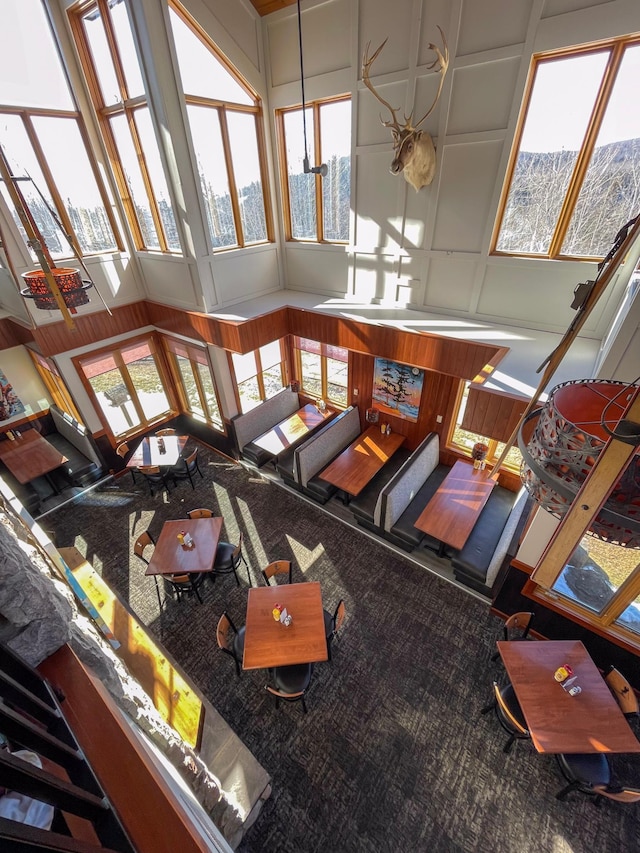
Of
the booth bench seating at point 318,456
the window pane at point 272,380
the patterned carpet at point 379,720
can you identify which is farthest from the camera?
the window pane at point 272,380

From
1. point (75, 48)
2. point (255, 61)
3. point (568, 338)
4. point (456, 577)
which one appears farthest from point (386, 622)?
point (75, 48)

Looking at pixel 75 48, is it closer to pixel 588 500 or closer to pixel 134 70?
pixel 134 70

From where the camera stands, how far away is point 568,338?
155 cm

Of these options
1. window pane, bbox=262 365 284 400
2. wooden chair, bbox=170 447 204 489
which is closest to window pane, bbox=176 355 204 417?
wooden chair, bbox=170 447 204 489

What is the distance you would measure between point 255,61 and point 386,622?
9.43 meters

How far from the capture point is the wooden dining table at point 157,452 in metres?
7.20

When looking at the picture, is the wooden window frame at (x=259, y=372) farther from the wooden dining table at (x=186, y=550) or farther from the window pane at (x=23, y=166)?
the window pane at (x=23, y=166)

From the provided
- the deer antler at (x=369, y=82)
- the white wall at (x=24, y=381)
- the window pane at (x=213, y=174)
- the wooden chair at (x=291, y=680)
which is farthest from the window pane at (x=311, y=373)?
the white wall at (x=24, y=381)

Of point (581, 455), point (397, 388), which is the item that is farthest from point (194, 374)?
point (581, 455)

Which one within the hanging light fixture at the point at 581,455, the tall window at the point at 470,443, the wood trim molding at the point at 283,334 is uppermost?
the hanging light fixture at the point at 581,455

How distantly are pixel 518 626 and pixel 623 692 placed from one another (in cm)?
105

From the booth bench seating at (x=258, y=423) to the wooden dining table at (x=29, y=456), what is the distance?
349 cm

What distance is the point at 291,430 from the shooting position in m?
7.89

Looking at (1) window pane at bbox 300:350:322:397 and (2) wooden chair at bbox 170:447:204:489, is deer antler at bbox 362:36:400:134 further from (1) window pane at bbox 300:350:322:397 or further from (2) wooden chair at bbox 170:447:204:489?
(2) wooden chair at bbox 170:447:204:489
